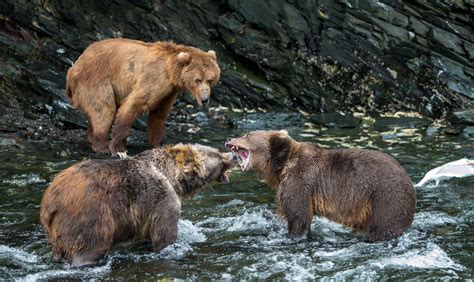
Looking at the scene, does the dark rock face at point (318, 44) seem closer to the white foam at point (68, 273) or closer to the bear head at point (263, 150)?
the bear head at point (263, 150)

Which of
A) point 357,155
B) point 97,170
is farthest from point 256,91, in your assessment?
point 97,170

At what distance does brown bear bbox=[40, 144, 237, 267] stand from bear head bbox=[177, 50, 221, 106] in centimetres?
430

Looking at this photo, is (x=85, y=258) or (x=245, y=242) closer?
(x=85, y=258)

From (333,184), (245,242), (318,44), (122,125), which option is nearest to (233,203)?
(245,242)

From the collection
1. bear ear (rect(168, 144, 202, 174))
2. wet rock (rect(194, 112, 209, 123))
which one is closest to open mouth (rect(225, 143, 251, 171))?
bear ear (rect(168, 144, 202, 174))

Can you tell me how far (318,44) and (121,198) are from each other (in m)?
9.90

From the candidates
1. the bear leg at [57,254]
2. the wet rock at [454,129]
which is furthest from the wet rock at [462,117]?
the bear leg at [57,254]

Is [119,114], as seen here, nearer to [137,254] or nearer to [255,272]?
[137,254]

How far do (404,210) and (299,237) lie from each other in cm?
115

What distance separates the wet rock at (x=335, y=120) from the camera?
49.8 ft

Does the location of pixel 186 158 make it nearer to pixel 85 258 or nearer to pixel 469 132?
pixel 85 258

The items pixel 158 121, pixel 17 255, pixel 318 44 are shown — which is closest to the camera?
pixel 17 255

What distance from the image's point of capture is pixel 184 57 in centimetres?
1258

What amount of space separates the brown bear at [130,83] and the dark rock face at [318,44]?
295 cm
